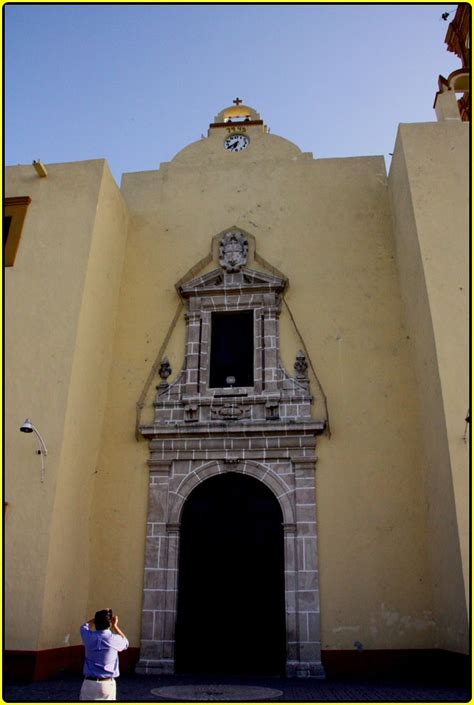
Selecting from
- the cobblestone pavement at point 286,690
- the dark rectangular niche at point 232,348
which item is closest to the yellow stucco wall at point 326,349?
the dark rectangular niche at point 232,348

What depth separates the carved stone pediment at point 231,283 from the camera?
10.1 metres

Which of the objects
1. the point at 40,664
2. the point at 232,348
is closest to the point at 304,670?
the point at 40,664

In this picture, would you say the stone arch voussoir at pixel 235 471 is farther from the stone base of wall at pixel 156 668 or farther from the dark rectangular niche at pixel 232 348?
the stone base of wall at pixel 156 668

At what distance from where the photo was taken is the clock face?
11883 millimetres

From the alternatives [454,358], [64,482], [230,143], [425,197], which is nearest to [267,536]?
[64,482]

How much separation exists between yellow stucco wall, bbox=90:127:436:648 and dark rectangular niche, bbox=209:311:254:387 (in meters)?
0.60

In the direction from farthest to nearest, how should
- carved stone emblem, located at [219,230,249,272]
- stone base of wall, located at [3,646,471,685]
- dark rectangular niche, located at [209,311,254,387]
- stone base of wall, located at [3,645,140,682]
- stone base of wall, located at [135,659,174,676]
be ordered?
carved stone emblem, located at [219,230,249,272], dark rectangular niche, located at [209,311,254,387], stone base of wall, located at [135,659,174,676], stone base of wall, located at [3,646,471,685], stone base of wall, located at [3,645,140,682]

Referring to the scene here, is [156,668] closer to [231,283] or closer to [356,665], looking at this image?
[356,665]

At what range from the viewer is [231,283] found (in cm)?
1032

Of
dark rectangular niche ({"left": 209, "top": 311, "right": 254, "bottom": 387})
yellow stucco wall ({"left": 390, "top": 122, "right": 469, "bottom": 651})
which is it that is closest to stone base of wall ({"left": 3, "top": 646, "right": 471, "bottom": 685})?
yellow stucco wall ({"left": 390, "top": 122, "right": 469, "bottom": 651})

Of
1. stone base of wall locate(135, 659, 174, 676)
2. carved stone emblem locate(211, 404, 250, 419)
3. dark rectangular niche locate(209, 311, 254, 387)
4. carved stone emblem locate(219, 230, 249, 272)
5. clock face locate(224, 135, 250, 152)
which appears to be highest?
clock face locate(224, 135, 250, 152)

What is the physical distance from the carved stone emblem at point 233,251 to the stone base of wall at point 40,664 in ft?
20.2

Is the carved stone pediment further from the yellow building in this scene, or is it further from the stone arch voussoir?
the stone arch voussoir

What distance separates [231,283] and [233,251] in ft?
2.08
